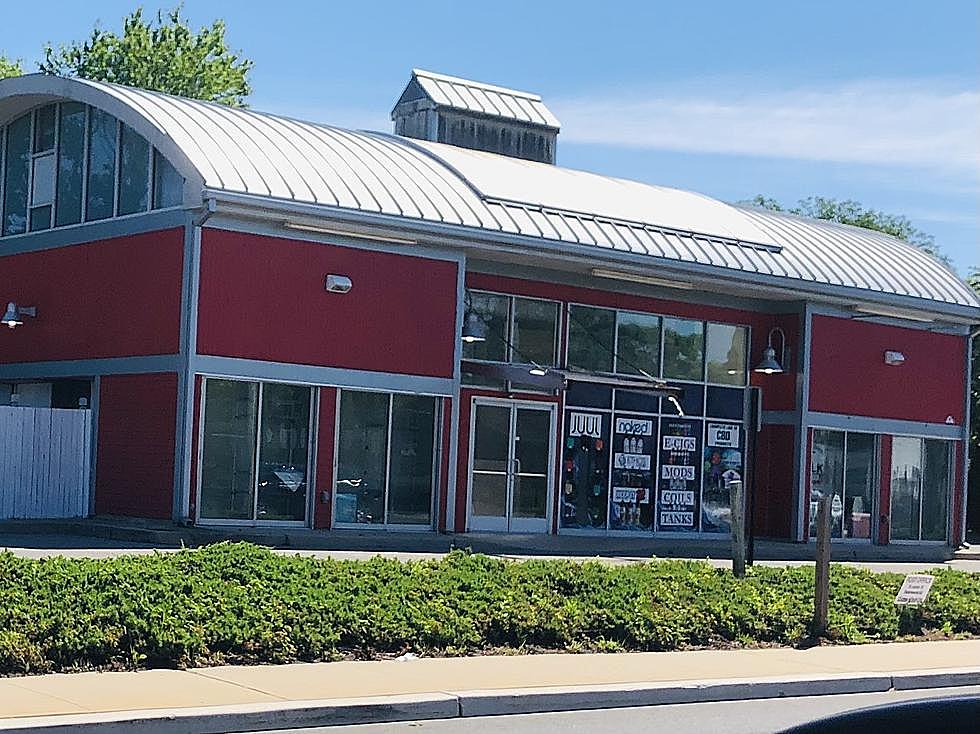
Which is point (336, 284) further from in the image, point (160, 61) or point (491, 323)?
point (160, 61)

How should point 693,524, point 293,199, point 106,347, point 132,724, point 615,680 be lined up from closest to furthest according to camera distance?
point 132,724 → point 615,680 → point 293,199 → point 106,347 → point 693,524

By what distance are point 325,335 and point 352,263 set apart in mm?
1336

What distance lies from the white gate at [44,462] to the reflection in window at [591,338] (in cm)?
924

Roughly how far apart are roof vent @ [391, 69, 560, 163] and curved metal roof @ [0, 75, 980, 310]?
284cm

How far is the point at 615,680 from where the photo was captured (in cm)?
1305

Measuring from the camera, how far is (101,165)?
93.3ft

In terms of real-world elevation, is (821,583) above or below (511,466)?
below

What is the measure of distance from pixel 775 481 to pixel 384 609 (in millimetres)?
21239

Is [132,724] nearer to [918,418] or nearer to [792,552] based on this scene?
[792,552]

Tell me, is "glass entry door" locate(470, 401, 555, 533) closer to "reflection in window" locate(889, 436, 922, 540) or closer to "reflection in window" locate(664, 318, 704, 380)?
"reflection in window" locate(664, 318, 704, 380)

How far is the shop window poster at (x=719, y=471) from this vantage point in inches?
1314

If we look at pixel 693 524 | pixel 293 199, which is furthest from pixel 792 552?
pixel 293 199

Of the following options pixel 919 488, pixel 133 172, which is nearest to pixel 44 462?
pixel 133 172

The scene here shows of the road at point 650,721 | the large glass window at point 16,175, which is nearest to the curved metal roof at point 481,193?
the large glass window at point 16,175
